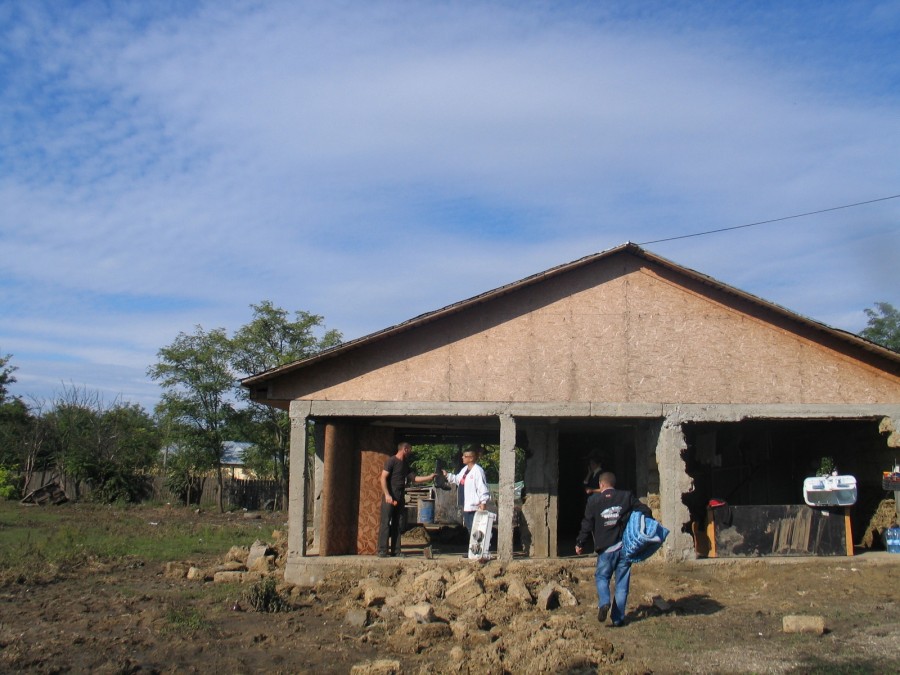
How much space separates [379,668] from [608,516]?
2930 mm

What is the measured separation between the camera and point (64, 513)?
85.5ft

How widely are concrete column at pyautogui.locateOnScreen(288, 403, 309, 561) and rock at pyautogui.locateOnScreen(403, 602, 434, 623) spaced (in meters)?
3.27

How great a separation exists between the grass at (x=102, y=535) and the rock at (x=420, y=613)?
6.43 meters

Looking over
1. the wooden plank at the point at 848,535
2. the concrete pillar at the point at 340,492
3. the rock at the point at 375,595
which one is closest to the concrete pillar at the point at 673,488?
the wooden plank at the point at 848,535

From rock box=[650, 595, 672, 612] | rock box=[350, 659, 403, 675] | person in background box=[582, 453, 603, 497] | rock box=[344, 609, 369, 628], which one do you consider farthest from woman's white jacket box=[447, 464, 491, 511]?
rock box=[350, 659, 403, 675]

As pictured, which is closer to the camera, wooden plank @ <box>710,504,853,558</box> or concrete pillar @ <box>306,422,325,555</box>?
wooden plank @ <box>710,504,853,558</box>

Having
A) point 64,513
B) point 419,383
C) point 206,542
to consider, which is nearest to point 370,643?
point 419,383

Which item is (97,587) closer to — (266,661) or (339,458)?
(339,458)

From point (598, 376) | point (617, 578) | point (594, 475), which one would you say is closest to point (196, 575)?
point (594, 475)

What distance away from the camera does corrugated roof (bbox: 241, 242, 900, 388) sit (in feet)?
39.0

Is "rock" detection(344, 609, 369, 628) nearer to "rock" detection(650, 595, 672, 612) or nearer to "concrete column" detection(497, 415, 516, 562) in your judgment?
"concrete column" detection(497, 415, 516, 562)

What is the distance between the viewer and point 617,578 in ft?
29.0

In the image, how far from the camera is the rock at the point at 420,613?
8.80 metres

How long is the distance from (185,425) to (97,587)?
19.3 m
